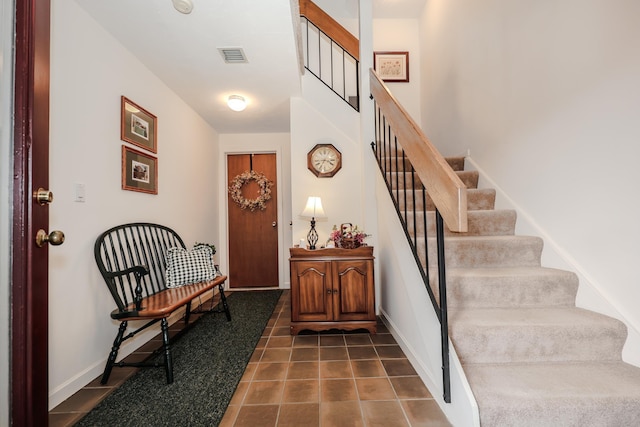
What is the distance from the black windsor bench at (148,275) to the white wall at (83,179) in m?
0.11

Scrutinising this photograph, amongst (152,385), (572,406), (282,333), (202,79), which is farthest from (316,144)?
(572,406)

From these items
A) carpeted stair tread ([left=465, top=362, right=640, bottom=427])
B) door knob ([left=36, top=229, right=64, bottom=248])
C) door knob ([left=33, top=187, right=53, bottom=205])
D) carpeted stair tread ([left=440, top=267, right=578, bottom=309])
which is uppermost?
door knob ([left=33, top=187, right=53, bottom=205])

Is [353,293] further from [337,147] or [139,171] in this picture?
[139,171]

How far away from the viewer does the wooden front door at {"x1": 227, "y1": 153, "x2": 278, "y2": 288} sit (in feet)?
14.4

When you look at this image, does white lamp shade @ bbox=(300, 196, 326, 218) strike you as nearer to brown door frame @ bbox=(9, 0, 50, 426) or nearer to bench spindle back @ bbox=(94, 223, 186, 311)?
bench spindle back @ bbox=(94, 223, 186, 311)

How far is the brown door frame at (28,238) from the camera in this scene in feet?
2.66

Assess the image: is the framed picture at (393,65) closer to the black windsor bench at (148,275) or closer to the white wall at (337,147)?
the white wall at (337,147)

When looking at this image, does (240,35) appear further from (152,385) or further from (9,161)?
(152,385)

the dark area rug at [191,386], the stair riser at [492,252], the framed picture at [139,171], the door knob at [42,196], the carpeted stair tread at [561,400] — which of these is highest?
the framed picture at [139,171]

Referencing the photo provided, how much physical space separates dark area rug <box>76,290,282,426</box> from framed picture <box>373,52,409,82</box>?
383 centimetres

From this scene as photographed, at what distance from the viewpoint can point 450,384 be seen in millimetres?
1320

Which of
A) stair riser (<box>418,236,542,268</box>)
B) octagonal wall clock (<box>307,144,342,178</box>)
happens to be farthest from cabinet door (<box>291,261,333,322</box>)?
octagonal wall clock (<box>307,144,342,178</box>)

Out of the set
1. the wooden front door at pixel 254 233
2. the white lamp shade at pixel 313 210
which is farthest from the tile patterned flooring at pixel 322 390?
the wooden front door at pixel 254 233

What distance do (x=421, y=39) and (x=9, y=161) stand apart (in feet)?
15.7
